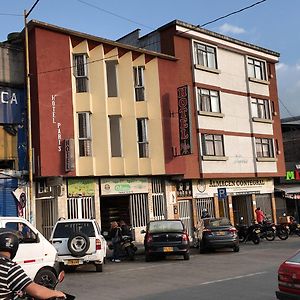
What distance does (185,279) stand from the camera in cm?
1261

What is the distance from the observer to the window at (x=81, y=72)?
2280 cm

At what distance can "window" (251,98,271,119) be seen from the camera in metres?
31.7

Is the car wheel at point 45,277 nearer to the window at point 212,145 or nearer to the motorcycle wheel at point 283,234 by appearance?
the motorcycle wheel at point 283,234

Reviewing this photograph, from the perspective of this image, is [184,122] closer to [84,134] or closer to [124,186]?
[124,186]

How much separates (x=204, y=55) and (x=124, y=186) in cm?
995

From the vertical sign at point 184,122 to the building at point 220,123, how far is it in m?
0.05

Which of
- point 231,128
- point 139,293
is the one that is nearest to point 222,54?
point 231,128

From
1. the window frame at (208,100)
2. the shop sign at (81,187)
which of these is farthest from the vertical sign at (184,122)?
the shop sign at (81,187)

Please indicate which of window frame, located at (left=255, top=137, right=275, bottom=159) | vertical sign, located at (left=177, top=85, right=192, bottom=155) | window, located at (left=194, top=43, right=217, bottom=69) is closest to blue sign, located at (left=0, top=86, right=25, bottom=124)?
vertical sign, located at (left=177, top=85, right=192, bottom=155)

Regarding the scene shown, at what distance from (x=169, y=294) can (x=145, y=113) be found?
49.7 ft

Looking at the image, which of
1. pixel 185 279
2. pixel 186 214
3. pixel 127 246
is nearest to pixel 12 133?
pixel 127 246

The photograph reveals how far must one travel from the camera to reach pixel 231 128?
2975 cm

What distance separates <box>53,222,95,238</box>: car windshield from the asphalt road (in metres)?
1.28

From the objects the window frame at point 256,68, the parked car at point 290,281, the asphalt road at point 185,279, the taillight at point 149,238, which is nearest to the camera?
the parked car at point 290,281
